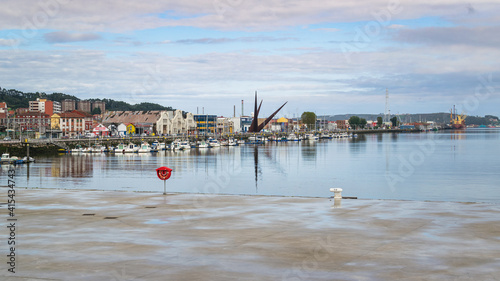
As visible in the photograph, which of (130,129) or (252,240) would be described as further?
(130,129)

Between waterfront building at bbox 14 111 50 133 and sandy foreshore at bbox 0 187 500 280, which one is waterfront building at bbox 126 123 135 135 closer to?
waterfront building at bbox 14 111 50 133

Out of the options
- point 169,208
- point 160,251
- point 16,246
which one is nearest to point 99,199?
point 169,208

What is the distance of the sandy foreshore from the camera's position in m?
11.6

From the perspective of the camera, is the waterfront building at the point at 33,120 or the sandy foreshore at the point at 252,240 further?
the waterfront building at the point at 33,120

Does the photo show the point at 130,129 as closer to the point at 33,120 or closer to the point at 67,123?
the point at 67,123

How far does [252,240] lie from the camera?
584 inches

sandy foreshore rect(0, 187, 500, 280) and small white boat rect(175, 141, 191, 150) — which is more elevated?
sandy foreshore rect(0, 187, 500, 280)

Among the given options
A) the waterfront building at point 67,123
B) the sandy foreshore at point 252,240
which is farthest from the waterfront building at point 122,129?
the sandy foreshore at point 252,240

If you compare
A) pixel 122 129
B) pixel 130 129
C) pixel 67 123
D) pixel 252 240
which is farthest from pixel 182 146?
pixel 252 240

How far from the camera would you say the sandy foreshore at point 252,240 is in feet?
38.0

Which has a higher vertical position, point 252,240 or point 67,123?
point 67,123

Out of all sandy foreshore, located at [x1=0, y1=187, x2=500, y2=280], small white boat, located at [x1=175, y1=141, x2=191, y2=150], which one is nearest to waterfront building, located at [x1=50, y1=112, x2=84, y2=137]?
small white boat, located at [x1=175, y1=141, x2=191, y2=150]

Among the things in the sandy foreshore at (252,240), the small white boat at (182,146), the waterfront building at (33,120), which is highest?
the waterfront building at (33,120)

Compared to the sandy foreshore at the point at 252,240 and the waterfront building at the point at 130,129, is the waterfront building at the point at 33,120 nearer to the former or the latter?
the waterfront building at the point at 130,129
